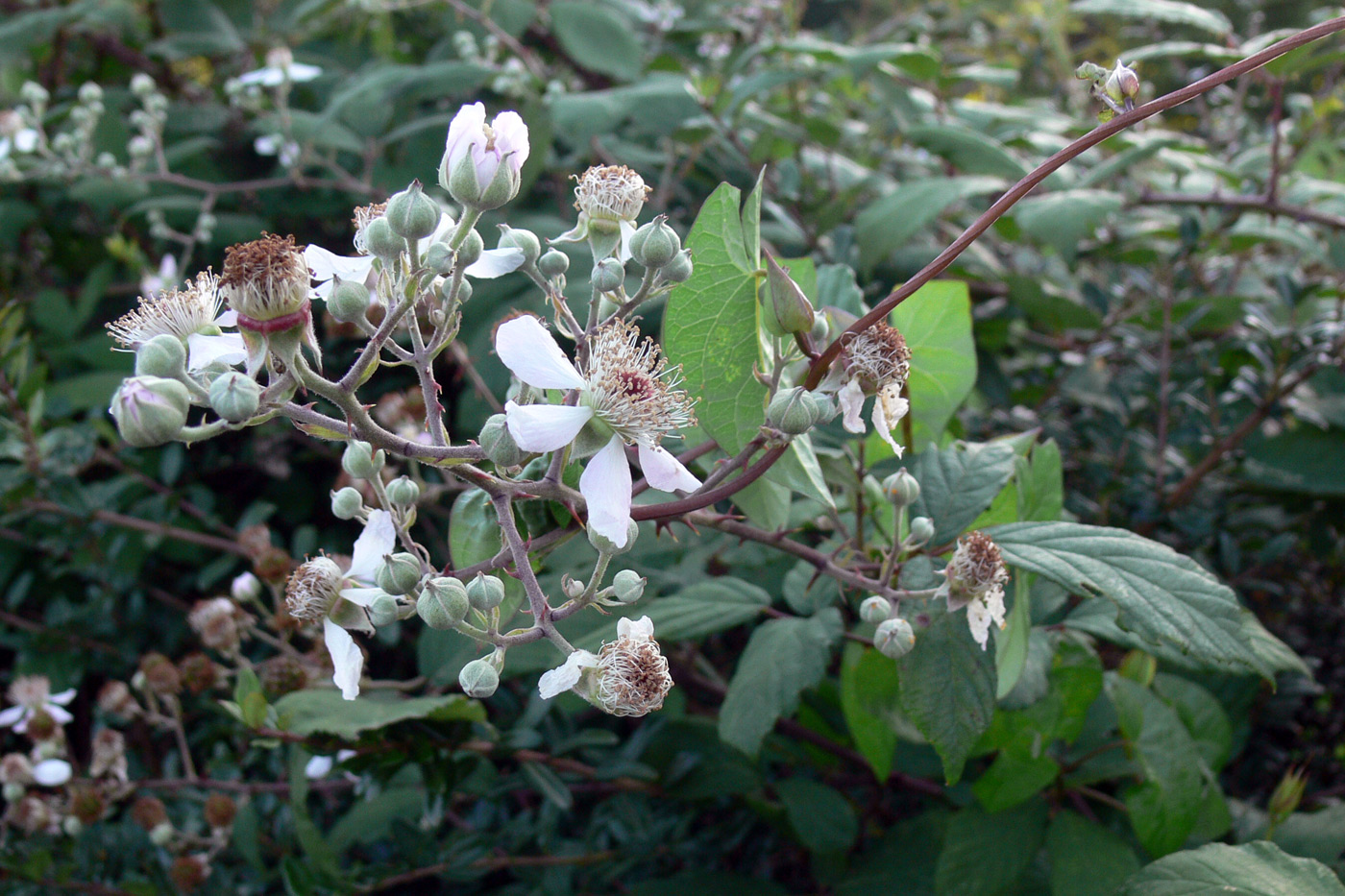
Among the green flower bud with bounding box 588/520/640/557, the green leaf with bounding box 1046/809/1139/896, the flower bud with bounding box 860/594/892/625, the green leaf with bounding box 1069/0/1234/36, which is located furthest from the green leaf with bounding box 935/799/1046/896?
the green leaf with bounding box 1069/0/1234/36

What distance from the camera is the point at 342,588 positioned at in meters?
0.78

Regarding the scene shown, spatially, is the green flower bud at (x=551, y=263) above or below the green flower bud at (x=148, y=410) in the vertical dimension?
above

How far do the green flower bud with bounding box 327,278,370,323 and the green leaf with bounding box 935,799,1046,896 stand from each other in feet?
3.06

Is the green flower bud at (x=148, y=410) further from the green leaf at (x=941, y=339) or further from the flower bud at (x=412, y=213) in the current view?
→ the green leaf at (x=941, y=339)

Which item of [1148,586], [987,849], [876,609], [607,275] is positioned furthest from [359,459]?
[987,849]

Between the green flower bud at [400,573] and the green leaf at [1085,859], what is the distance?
32.9 inches

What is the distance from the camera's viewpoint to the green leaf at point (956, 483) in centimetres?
94

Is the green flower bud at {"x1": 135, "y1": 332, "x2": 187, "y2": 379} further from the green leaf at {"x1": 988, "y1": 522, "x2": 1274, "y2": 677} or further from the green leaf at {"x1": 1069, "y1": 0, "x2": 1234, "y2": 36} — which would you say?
the green leaf at {"x1": 1069, "y1": 0, "x2": 1234, "y2": 36}

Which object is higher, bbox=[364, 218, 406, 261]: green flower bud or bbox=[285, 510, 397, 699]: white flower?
bbox=[364, 218, 406, 261]: green flower bud

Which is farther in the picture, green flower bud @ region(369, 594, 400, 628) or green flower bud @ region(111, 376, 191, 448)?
green flower bud @ region(369, 594, 400, 628)

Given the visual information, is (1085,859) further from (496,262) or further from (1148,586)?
(496,262)

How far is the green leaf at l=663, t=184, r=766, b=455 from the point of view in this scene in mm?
815

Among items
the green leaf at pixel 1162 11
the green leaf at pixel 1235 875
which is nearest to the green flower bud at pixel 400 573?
the green leaf at pixel 1235 875

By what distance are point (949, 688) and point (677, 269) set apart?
0.47m
